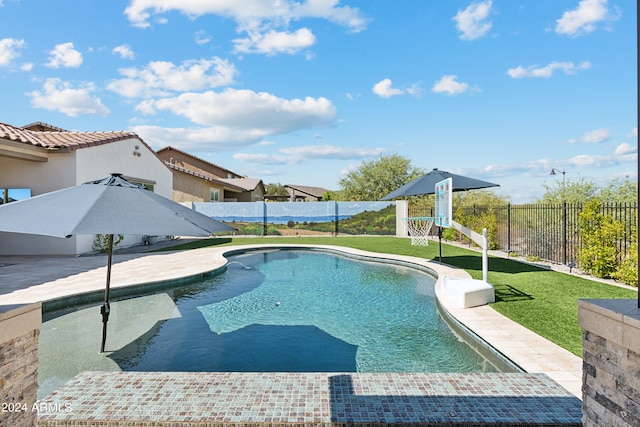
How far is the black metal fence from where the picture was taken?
11.4m

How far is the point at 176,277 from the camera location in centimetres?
952

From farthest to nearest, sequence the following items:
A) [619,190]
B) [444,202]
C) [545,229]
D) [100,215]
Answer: [619,190], [545,229], [444,202], [100,215]

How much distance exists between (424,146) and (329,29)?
1195cm

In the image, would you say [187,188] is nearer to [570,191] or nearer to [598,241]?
[598,241]

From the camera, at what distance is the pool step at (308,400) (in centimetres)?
303

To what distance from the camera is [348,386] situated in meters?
3.67

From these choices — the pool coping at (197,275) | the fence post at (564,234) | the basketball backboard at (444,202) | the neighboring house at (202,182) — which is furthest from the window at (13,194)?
the fence post at (564,234)

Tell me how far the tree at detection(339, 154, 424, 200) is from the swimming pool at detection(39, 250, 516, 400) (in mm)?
31721

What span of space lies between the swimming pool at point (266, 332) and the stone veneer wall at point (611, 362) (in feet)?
7.36

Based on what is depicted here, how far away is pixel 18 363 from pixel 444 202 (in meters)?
9.97

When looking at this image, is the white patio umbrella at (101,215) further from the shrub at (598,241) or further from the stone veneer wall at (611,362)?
the shrub at (598,241)

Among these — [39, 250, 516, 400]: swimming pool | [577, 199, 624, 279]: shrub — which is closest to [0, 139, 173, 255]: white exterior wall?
[39, 250, 516, 400]: swimming pool

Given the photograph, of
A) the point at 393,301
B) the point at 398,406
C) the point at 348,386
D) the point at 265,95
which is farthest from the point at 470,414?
the point at 265,95

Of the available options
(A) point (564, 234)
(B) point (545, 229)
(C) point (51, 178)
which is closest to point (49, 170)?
(C) point (51, 178)
